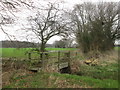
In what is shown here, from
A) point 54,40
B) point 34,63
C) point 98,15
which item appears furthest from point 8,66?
point 98,15

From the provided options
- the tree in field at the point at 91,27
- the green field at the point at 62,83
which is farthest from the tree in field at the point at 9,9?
the tree in field at the point at 91,27

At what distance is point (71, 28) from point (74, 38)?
0.94 metres

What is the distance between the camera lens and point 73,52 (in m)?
8.09

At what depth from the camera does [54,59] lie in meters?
6.67

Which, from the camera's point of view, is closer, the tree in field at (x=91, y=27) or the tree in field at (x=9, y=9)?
the tree in field at (x=9, y=9)

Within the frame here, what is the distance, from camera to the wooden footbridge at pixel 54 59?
225 inches

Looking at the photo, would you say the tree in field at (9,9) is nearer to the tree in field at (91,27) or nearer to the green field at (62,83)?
the green field at (62,83)

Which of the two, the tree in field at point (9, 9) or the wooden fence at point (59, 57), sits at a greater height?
the tree in field at point (9, 9)

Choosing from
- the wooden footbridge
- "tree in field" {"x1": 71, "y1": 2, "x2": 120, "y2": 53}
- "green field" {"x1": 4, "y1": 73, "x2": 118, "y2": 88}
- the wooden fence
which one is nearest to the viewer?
"green field" {"x1": 4, "y1": 73, "x2": 118, "y2": 88}

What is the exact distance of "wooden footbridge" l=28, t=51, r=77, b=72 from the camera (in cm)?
571

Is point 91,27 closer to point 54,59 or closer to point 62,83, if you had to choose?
point 54,59

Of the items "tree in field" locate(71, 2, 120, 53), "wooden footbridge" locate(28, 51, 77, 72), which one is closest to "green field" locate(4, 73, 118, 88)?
"wooden footbridge" locate(28, 51, 77, 72)

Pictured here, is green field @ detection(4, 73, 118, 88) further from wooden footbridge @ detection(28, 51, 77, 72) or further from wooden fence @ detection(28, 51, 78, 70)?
wooden fence @ detection(28, 51, 78, 70)

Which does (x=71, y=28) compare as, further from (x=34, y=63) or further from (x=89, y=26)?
(x=34, y=63)
